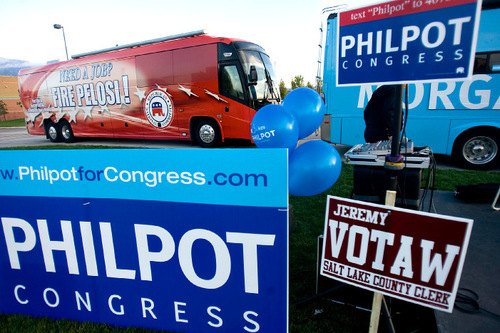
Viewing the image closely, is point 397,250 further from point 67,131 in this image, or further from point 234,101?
point 67,131

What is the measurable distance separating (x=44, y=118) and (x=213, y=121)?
877 centimetres

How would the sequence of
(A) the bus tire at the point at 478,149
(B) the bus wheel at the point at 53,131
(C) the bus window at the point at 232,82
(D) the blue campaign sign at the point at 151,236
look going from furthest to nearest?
(B) the bus wheel at the point at 53,131, (C) the bus window at the point at 232,82, (A) the bus tire at the point at 478,149, (D) the blue campaign sign at the point at 151,236

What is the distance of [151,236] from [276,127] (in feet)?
5.66

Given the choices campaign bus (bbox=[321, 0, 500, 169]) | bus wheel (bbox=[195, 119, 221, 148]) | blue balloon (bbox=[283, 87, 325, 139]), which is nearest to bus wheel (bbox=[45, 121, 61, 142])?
bus wheel (bbox=[195, 119, 221, 148])

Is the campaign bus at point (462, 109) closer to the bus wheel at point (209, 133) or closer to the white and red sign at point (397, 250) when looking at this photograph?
the bus wheel at point (209, 133)

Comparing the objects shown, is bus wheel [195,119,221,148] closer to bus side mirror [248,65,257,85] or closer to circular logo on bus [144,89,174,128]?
circular logo on bus [144,89,174,128]

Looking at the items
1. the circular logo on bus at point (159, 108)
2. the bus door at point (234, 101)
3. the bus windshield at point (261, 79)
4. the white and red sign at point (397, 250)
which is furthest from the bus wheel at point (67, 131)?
the white and red sign at point (397, 250)

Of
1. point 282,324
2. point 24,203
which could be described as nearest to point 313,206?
point 282,324

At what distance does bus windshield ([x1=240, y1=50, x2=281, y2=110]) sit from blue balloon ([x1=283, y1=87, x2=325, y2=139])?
535 cm

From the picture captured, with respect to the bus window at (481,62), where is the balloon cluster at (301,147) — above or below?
below

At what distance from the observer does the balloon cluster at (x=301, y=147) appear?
2799 mm

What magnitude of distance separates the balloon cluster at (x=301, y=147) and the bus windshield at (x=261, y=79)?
5464 millimetres

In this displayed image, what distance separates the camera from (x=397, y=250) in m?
1.29

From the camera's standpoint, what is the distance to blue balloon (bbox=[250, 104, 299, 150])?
2.91 metres
